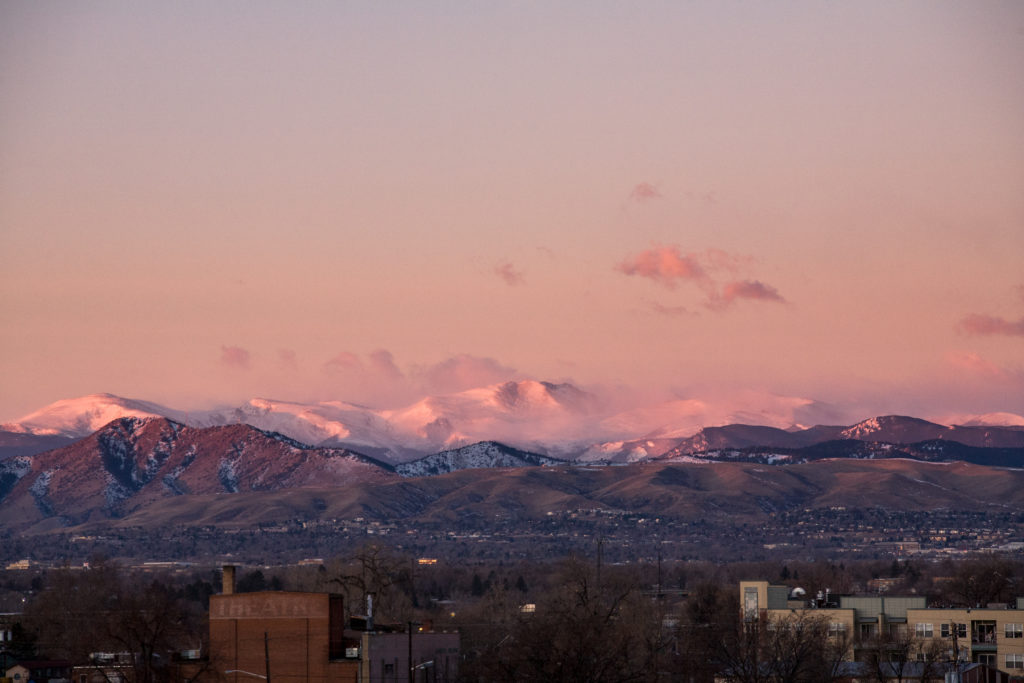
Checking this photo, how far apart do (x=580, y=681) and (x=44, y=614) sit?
9472 centimetres

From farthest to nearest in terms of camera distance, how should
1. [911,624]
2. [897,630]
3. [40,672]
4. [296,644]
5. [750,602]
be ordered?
[750,602] → [911,624] → [897,630] → [40,672] → [296,644]

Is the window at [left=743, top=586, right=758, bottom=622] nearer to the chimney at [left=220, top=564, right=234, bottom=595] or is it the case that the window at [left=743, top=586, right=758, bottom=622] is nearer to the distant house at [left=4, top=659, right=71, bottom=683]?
the chimney at [left=220, top=564, right=234, bottom=595]

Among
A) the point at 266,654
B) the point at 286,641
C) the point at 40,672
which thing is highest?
the point at 286,641

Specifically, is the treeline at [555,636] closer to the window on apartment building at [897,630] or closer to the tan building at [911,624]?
the tan building at [911,624]

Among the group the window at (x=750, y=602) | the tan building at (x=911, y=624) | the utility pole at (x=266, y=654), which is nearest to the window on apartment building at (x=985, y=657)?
the tan building at (x=911, y=624)

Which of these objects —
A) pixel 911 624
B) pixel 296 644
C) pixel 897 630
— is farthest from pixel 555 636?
pixel 911 624

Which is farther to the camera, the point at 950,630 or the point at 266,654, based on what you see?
the point at 950,630

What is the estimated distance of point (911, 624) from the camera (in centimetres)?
14200

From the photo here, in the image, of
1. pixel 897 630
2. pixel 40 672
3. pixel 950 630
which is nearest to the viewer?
pixel 40 672

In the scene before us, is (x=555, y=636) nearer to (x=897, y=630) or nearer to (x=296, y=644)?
(x=296, y=644)

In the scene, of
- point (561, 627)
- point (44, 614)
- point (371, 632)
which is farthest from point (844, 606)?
point (44, 614)

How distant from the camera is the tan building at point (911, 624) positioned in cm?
13175

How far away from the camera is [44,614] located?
186m

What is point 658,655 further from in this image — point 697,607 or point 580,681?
point 697,607
